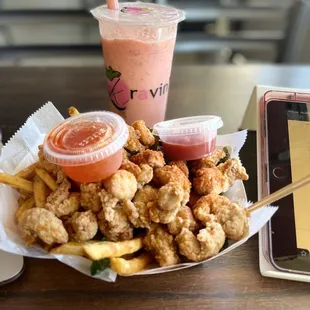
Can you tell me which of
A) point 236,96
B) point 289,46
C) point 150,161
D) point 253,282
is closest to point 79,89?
point 236,96

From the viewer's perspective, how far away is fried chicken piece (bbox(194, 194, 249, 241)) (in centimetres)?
86

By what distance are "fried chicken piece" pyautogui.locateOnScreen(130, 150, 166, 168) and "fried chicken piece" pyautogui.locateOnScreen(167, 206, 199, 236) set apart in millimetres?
120

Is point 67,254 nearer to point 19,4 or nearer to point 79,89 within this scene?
point 79,89

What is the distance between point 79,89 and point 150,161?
843mm

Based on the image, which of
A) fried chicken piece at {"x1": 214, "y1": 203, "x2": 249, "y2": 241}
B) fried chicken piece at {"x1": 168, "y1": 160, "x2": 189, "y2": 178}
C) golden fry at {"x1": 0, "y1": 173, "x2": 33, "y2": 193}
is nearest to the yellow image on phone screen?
fried chicken piece at {"x1": 214, "y1": 203, "x2": 249, "y2": 241}

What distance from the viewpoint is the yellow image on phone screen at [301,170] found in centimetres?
95

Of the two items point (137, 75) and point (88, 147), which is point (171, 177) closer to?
point (88, 147)

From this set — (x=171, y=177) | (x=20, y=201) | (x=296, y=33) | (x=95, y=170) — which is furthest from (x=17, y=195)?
(x=296, y=33)

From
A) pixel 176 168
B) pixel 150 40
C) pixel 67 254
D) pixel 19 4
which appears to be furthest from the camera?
pixel 19 4

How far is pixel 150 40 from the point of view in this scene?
1.18m

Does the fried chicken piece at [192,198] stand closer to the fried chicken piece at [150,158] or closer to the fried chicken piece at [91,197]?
the fried chicken piece at [150,158]

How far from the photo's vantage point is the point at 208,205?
0.89 meters

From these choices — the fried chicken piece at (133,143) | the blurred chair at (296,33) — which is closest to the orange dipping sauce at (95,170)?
the fried chicken piece at (133,143)

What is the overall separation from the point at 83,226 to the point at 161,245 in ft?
0.49
